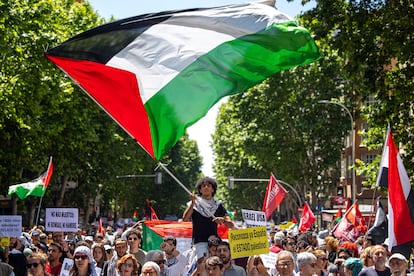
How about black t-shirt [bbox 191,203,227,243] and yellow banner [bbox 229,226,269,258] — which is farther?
black t-shirt [bbox 191,203,227,243]

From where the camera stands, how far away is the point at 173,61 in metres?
9.14

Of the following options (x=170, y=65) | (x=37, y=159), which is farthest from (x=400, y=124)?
(x=37, y=159)

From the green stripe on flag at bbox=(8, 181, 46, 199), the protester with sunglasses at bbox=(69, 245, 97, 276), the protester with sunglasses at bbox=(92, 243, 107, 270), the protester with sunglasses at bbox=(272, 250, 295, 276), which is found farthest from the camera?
the green stripe on flag at bbox=(8, 181, 46, 199)

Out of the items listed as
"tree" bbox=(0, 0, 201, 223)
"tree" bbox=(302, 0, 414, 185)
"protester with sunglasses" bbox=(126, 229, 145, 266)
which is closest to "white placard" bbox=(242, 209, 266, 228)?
"protester with sunglasses" bbox=(126, 229, 145, 266)

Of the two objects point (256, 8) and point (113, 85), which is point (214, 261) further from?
point (256, 8)

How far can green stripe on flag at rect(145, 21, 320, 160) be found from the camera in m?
9.07

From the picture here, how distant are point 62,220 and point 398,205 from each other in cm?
611

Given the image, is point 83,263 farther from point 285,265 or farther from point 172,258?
point 285,265

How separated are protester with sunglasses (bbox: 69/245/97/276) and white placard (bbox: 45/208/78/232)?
555cm

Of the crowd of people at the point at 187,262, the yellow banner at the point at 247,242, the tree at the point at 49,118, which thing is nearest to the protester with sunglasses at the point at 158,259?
the crowd of people at the point at 187,262

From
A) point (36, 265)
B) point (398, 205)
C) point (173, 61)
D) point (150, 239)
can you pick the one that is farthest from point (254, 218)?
point (150, 239)

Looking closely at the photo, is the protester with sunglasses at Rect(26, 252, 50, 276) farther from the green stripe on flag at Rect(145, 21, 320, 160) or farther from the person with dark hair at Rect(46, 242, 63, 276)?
the green stripe on flag at Rect(145, 21, 320, 160)

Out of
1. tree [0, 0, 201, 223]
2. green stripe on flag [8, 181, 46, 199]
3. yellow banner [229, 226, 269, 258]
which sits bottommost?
yellow banner [229, 226, 269, 258]

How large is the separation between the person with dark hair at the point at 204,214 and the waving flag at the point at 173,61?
0.63m
